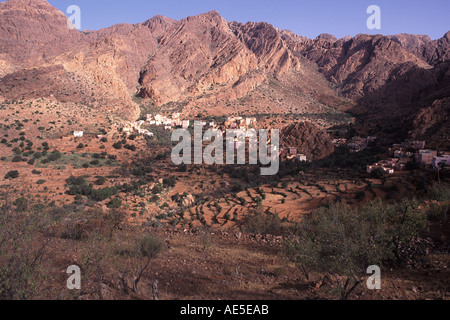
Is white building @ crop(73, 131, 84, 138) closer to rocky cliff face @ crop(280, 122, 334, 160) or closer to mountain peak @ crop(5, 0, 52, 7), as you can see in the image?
rocky cliff face @ crop(280, 122, 334, 160)

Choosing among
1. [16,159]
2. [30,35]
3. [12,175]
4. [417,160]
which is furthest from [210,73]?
[417,160]

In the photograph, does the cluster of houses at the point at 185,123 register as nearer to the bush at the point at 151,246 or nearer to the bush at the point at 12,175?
the bush at the point at 12,175

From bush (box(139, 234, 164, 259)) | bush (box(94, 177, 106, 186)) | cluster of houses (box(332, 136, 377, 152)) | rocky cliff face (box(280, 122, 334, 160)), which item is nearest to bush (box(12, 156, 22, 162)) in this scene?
bush (box(94, 177, 106, 186))

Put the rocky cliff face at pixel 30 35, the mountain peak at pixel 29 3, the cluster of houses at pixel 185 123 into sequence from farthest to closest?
the mountain peak at pixel 29 3 → the rocky cliff face at pixel 30 35 → the cluster of houses at pixel 185 123

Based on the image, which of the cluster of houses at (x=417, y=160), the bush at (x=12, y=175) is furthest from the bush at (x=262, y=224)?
the bush at (x=12, y=175)

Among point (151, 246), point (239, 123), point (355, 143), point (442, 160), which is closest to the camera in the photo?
point (151, 246)

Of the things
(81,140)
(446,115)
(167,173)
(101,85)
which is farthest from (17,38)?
(446,115)

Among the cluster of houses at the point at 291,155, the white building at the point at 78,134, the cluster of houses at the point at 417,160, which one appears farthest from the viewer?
the white building at the point at 78,134

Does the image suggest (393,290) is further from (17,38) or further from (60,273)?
(17,38)

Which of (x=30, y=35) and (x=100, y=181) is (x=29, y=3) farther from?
(x=100, y=181)
